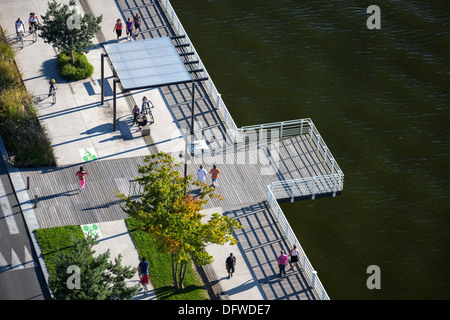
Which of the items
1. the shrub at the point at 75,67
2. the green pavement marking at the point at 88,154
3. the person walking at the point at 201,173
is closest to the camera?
the person walking at the point at 201,173

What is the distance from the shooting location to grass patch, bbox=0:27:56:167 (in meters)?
50.1

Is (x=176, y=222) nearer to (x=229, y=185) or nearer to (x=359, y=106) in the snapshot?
(x=229, y=185)

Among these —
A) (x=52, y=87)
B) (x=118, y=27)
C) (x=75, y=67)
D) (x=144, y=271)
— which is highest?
(x=118, y=27)

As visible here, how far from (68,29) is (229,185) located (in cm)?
1450

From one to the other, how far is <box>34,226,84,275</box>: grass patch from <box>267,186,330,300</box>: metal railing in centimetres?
1036

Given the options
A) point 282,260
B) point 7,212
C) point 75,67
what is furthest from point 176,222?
point 75,67

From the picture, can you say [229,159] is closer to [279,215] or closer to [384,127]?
[279,215]

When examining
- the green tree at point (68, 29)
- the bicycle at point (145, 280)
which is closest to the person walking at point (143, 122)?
the green tree at point (68, 29)

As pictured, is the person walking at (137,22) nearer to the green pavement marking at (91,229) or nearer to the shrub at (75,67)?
the shrub at (75,67)

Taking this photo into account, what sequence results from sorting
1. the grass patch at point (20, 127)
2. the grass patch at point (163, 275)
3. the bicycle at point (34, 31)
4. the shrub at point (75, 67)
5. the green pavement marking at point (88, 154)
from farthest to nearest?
the bicycle at point (34, 31)
the shrub at point (75, 67)
the green pavement marking at point (88, 154)
the grass patch at point (20, 127)
the grass patch at point (163, 275)

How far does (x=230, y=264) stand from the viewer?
145 feet

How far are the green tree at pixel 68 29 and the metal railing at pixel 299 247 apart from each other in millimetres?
15846

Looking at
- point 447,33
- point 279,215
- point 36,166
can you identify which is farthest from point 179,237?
point 447,33

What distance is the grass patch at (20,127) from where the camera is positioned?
164 ft
